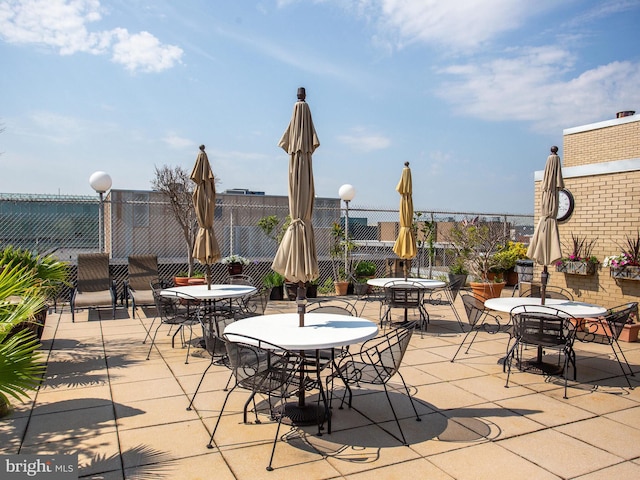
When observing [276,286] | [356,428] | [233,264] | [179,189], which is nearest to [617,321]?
[356,428]

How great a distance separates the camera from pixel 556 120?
1195cm

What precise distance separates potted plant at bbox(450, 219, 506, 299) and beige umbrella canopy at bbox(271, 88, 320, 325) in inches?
255

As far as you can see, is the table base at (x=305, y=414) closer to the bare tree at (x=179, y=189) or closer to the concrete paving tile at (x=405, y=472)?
the concrete paving tile at (x=405, y=472)

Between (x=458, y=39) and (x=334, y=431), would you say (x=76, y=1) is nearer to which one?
(x=458, y=39)

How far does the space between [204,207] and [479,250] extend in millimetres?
7084

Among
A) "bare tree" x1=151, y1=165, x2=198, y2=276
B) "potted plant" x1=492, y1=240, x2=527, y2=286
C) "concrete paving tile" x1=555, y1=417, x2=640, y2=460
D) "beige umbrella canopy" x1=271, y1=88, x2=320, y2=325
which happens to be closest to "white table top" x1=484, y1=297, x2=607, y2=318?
"concrete paving tile" x1=555, y1=417, x2=640, y2=460

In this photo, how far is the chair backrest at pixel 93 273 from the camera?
9.09m

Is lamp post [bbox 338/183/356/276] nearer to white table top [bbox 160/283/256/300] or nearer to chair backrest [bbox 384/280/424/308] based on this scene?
chair backrest [bbox 384/280/424/308]

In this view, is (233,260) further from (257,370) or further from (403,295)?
(257,370)

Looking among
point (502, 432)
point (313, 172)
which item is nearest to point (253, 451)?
point (502, 432)

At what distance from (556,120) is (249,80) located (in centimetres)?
785

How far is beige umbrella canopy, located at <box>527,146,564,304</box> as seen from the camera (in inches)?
227

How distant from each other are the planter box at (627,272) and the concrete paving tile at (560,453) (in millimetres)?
4228

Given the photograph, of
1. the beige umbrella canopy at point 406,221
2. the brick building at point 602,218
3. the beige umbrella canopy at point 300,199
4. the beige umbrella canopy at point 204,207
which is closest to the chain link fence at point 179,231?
the beige umbrella canopy at point 406,221
